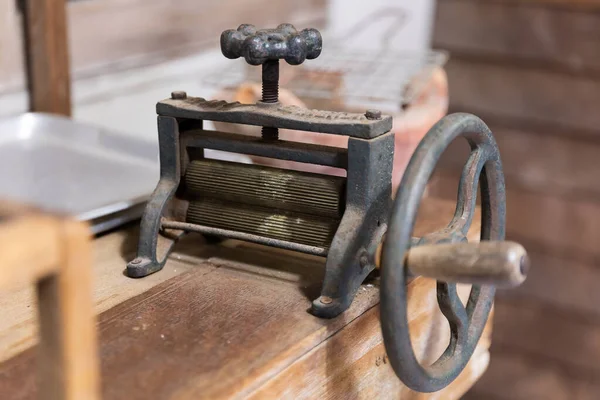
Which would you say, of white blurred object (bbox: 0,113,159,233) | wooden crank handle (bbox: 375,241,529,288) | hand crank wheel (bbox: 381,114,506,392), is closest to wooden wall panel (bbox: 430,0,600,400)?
white blurred object (bbox: 0,113,159,233)

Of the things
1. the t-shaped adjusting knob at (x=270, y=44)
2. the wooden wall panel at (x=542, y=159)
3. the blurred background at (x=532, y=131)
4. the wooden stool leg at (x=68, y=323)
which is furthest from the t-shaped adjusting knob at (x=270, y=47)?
the wooden wall panel at (x=542, y=159)

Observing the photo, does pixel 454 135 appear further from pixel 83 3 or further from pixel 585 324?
pixel 585 324

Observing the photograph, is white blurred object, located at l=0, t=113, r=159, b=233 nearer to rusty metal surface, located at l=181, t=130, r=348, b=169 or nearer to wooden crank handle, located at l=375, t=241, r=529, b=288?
rusty metal surface, located at l=181, t=130, r=348, b=169

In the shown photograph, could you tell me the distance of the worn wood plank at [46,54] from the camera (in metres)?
1.30

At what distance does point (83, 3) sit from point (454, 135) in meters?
0.98

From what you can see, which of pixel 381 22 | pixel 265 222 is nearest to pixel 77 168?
pixel 265 222

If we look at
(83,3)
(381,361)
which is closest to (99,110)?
(83,3)

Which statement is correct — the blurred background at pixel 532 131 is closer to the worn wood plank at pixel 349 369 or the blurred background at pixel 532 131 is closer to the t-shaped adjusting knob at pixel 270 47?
the t-shaped adjusting knob at pixel 270 47

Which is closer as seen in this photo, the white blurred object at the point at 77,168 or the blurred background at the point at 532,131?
the white blurred object at the point at 77,168

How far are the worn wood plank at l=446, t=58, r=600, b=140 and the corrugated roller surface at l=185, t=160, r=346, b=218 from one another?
1.52 m

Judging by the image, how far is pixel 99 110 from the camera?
1515 millimetres

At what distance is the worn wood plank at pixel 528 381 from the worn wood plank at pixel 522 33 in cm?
93

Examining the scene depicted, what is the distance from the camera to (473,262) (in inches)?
24.0

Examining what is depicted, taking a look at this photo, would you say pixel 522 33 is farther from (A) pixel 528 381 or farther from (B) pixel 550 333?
(A) pixel 528 381
